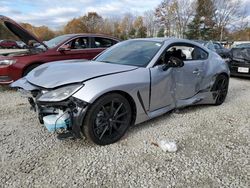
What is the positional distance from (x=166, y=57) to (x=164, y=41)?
11.9 inches

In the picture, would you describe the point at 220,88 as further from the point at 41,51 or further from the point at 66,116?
the point at 41,51

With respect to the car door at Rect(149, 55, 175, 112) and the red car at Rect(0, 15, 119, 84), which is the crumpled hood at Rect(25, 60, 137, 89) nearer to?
the car door at Rect(149, 55, 175, 112)

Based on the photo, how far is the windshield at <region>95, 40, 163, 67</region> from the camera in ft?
11.7

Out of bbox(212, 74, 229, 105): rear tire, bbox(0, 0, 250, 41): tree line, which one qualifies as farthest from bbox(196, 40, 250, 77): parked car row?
bbox(0, 0, 250, 41): tree line

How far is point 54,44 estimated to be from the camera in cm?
621

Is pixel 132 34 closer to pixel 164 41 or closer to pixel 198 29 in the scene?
pixel 198 29

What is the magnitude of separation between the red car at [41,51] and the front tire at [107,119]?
343 centimetres

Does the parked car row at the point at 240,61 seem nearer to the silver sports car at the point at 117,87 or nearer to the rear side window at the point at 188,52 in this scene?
the rear side window at the point at 188,52

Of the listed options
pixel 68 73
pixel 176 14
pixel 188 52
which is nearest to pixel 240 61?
pixel 188 52

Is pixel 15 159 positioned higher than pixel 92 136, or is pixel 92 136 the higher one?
pixel 92 136

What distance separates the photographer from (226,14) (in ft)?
135

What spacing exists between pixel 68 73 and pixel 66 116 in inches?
22.2

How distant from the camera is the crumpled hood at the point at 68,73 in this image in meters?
2.82

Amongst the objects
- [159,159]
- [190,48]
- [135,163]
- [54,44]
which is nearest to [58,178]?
[135,163]
